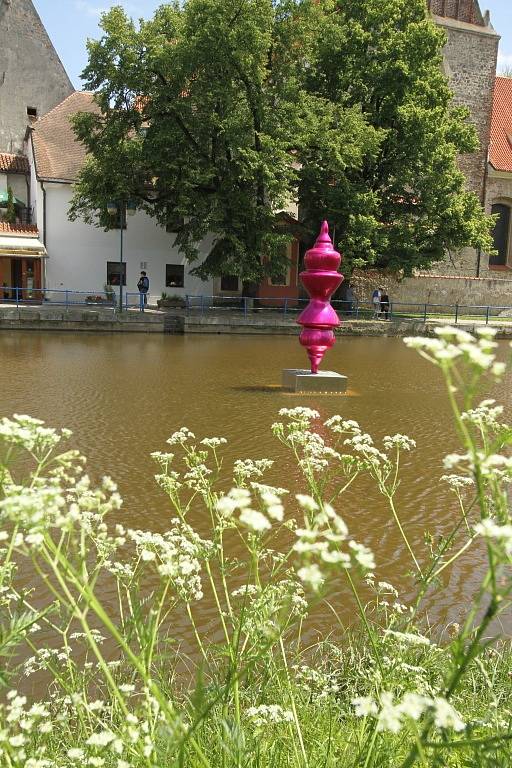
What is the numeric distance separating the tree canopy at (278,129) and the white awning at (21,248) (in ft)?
10.0

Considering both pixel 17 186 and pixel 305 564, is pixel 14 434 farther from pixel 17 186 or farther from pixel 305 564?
pixel 17 186

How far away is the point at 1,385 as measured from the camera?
13461 millimetres

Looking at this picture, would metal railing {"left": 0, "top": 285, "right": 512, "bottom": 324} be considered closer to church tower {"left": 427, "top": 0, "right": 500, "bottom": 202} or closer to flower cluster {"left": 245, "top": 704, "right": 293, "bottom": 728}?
church tower {"left": 427, "top": 0, "right": 500, "bottom": 202}

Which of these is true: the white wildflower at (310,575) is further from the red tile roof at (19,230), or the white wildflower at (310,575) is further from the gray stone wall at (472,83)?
the gray stone wall at (472,83)

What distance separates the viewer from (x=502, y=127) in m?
50.0

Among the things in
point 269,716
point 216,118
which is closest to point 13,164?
point 216,118

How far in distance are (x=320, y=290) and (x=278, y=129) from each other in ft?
59.5

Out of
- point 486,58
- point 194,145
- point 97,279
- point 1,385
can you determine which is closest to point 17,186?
point 97,279

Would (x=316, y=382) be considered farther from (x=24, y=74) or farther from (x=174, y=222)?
(x=24, y=74)

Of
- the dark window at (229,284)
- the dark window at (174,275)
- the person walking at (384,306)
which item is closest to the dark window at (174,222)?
the dark window at (174,275)

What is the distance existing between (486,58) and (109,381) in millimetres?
39509

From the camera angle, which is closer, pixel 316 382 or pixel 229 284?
pixel 316 382

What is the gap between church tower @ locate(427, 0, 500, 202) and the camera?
43.4 meters

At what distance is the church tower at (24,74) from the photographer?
42469 mm
